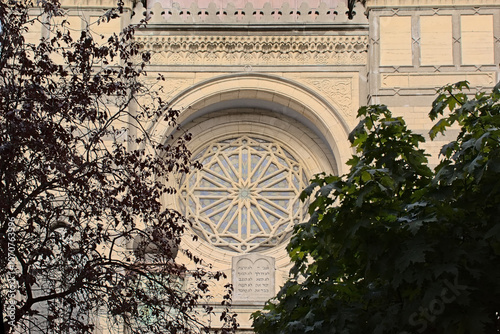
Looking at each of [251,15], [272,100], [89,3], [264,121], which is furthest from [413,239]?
[89,3]

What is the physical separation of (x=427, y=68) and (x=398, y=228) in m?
10.4

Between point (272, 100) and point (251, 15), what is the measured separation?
5.66 ft

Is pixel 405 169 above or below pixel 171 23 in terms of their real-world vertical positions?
below

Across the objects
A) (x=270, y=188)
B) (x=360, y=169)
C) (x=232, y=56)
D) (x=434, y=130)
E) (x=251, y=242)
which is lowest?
(x=360, y=169)

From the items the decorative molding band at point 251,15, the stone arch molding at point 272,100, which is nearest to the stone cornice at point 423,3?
the decorative molding band at point 251,15

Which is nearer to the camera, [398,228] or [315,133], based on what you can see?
[398,228]

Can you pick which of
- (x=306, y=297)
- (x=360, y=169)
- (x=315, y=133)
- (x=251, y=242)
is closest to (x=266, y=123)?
(x=315, y=133)

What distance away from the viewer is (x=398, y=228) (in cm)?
716

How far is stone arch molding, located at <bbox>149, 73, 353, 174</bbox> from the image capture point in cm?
1716

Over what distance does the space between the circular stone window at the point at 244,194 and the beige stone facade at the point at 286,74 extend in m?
0.03

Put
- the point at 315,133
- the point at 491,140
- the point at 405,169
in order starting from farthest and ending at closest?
the point at 315,133
the point at 405,169
the point at 491,140

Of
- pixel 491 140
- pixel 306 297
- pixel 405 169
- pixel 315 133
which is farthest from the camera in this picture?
pixel 315 133

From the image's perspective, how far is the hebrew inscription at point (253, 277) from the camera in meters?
16.4

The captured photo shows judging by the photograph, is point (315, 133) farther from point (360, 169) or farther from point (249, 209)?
point (360, 169)
